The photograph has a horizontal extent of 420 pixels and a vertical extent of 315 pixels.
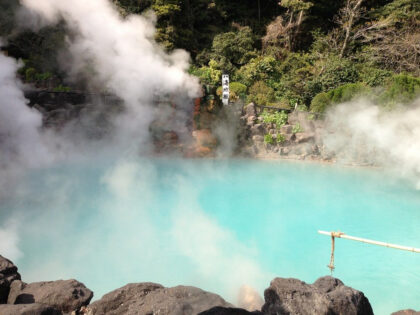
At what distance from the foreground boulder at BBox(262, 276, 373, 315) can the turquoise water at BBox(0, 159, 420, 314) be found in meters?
1.41

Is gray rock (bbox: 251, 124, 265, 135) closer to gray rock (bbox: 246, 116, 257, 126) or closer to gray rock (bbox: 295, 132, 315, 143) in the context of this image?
gray rock (bbox: 246, 116, 257, 126)

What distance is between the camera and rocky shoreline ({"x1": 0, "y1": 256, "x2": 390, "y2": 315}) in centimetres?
336

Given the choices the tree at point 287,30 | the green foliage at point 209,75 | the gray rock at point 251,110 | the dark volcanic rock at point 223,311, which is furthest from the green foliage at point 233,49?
the dark volcanic rock at point 223,311

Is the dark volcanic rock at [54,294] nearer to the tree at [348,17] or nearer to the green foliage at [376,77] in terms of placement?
the green foliage at [376,77]

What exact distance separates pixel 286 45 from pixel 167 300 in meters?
15.0

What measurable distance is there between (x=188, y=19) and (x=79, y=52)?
20.3 ft

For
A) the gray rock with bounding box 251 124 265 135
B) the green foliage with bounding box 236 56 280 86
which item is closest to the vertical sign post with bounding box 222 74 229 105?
the gray rock with bounding box 251 124 265 135

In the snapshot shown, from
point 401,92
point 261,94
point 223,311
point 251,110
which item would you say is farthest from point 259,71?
point 223,311

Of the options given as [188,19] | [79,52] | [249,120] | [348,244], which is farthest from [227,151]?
[188,19]

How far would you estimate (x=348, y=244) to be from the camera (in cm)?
614

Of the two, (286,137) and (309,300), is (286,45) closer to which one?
(286,137)

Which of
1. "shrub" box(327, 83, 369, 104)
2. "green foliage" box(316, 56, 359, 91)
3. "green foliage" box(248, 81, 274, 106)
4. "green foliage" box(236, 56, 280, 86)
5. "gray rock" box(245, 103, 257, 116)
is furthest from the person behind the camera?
"green foliage" box(236, 56, 280, 86)

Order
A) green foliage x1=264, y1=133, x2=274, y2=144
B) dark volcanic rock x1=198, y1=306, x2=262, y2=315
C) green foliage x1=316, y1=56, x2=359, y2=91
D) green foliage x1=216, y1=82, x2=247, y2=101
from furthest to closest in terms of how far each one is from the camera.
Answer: green foliage x1=316, y1=56, x2=359, y2=91, green foliage x1=216, y1=82, x2=247, y2=101, green foliage x1=264, y1=133, x2=274, y2=144, dark volcanic rock x1=198, y1=306, x2=262, y2=315

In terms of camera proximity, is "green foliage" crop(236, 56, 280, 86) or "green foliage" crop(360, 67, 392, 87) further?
"green foliage" crop(236, 56, 280, 86)
